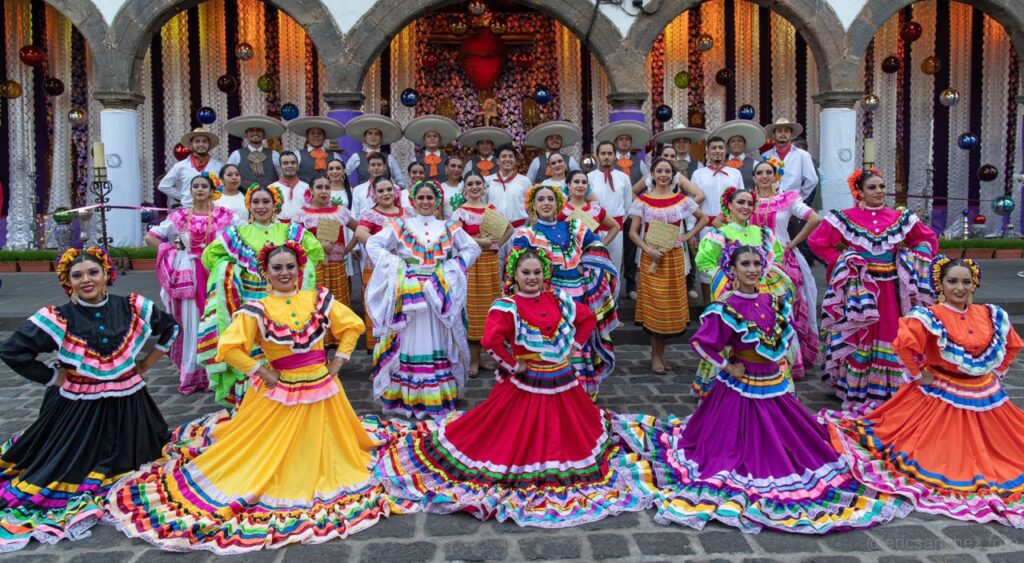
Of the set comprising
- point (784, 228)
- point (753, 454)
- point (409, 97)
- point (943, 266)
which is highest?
point (409, 97)

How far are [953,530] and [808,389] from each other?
2.36 m

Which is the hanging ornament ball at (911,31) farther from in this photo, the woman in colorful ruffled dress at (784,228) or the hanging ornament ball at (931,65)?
the woman in colorful ruffled dress at (784,228)

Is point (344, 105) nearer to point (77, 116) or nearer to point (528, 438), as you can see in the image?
point (77, 116)

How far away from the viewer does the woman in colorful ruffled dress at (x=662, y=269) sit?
6.06 meters

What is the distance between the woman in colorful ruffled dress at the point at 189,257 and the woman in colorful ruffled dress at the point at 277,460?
5.39 feet

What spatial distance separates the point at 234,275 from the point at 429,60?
834cm

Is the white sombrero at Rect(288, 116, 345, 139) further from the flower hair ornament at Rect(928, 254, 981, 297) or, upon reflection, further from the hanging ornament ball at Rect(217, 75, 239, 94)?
the flower hair ornament at Rect(928, 254, 981, 297)

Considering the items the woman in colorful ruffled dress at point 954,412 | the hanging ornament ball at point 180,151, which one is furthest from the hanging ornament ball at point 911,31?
the hanging ornament ball at point 180,151

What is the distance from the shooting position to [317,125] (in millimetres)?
8289

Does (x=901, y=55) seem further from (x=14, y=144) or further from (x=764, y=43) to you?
(x=14, y=144)

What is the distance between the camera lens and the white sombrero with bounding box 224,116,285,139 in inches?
318

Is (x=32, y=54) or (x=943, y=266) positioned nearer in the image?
(x=943, y=266)

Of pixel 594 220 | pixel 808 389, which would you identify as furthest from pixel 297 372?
pixel 808 389

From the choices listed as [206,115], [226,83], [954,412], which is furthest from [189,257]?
[226,83]
